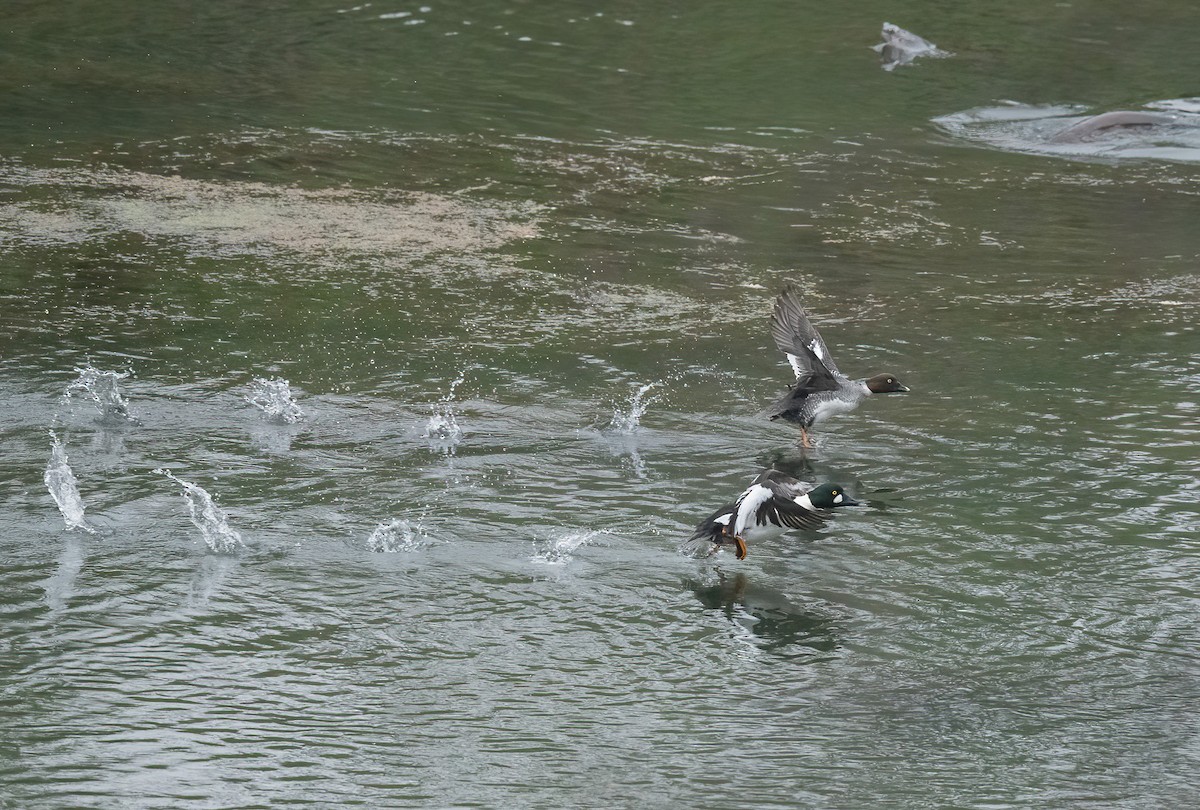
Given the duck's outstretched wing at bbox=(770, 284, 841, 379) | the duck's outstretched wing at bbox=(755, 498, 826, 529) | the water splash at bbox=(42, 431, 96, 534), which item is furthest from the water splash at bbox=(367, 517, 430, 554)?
the duck's outstretched wing at bbox=(770, 284, 841, 379)

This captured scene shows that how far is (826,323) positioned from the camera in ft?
40.6

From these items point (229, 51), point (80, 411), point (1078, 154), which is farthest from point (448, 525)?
point (229, 51)

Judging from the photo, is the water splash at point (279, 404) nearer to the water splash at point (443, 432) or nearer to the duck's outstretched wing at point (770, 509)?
the water splash at point (443, 432)

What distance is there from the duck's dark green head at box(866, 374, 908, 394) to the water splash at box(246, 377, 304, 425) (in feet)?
12.0

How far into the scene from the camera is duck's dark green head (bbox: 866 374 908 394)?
33.5 feet

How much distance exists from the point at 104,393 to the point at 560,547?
3.60 metres

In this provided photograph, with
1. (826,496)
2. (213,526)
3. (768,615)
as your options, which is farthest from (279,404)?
(768,615)

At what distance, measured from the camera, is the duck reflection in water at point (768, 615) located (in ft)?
24.3

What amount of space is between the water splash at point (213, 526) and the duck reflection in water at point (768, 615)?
7.61 ft

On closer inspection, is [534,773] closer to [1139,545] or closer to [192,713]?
[192,713]

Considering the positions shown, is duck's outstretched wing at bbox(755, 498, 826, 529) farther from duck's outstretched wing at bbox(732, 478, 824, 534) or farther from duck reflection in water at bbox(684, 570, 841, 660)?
duck reflection in water at bbox(684, 570, 841, 660)

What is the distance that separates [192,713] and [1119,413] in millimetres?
6492

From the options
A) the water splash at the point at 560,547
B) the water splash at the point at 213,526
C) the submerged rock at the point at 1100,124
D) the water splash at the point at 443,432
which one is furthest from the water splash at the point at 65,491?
the submerged rock at the point at 1100,124

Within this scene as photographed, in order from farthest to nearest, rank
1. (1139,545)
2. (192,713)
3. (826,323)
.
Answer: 1. (826,323)
2. (1139,545)
3. (192,713)
